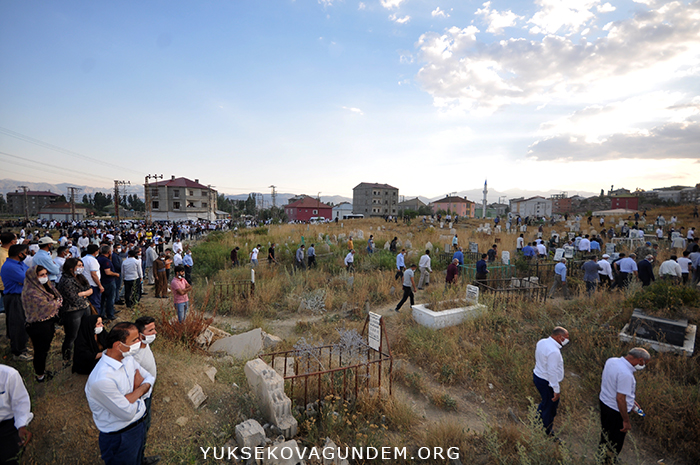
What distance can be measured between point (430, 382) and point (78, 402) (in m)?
5.66

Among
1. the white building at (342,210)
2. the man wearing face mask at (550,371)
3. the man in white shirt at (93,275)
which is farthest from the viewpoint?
the white building at (342,210)

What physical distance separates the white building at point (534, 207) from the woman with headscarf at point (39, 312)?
7614 cm

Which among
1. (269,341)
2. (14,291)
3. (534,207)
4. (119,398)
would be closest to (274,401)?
(119,398)

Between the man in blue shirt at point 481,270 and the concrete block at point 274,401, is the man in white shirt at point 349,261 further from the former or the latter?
the concrete block at point 274,401

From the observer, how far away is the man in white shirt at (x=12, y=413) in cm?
299

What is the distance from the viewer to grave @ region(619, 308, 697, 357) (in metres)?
6.42

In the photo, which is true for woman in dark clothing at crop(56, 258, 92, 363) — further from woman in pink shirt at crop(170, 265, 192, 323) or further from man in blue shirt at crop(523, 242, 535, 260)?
man in blue shirt at crop(523, 242, 535, 260)

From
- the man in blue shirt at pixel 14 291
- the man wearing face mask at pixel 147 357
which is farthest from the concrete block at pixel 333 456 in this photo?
the man in blue shirt at pixel 14 291

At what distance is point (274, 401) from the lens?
4500 mm

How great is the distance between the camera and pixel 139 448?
3.27 m

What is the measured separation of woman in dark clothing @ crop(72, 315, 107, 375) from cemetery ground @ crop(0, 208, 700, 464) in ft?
0.87

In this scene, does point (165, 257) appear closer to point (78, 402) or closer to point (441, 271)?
point (78, 402)

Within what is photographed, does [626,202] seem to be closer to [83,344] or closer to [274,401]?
[274,401]

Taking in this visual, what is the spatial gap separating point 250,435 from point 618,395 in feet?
15.0
